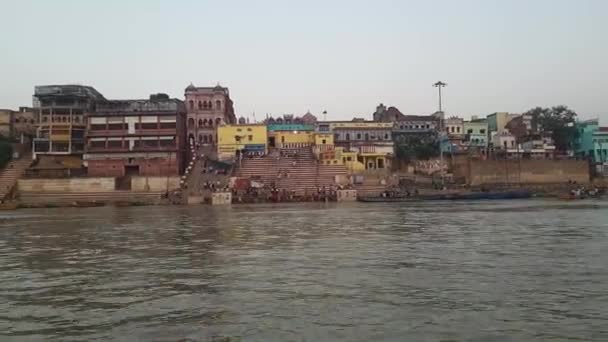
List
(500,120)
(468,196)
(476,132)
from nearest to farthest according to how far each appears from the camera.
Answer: (468,196)
(476,132)
(500,120)

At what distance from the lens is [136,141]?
6881cm

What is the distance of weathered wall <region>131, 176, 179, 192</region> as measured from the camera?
2542 inches

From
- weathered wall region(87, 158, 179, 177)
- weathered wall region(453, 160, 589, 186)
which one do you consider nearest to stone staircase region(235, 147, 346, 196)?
weathered wall region(87, 158, 179, 177)

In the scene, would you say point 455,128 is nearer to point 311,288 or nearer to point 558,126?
point 558,126

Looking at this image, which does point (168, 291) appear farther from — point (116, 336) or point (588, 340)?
point (588, 340)

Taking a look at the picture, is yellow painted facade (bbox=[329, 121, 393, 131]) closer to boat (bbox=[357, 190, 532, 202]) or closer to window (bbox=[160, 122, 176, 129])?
boat (bbox=[357, 190, 532, 202])

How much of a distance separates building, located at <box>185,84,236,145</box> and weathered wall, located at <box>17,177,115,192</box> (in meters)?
14.3

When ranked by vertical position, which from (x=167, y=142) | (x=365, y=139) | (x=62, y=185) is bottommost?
(x=62, y=185)

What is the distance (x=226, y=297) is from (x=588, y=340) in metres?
5.94

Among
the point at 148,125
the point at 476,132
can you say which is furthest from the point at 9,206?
the point at 476,132

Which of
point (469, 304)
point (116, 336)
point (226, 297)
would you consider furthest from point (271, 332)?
point (469, 304)

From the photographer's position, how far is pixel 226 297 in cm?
1095

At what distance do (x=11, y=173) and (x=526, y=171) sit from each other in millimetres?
58372

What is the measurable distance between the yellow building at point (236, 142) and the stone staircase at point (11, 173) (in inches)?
840
